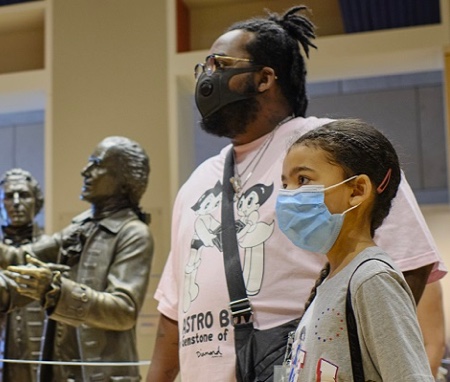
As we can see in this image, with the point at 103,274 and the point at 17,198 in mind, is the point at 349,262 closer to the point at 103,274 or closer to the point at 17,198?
the point at 103,274

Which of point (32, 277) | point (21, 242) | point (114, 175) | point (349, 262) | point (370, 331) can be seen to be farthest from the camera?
point (21, 242)

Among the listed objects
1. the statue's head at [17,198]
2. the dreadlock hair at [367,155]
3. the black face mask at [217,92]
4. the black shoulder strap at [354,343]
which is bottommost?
the black shoulder strap at [354,343]

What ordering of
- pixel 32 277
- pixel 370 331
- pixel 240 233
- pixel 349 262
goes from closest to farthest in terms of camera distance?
1. pixel 370 331
2. pixel 349 262
3. pixel 240 233
4. pixel 32 277

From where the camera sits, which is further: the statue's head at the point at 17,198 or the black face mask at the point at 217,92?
the statue's head at the point at 17,198

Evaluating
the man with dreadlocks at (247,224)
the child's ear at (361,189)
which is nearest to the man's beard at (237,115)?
the man with dreadlocks at (247,224)

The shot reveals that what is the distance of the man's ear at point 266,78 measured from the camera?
89.0 inches

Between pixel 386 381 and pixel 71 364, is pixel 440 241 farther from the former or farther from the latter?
pixel 386 381

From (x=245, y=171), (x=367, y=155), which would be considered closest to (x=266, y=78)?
(x=245, y=171)

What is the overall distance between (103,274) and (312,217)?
176 cm

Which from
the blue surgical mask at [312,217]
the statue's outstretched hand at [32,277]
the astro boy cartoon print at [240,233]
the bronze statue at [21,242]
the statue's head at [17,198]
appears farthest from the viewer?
the statue's head at [17,198]

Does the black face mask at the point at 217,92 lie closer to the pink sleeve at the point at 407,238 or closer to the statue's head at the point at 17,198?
the pink sleeve at the point at 407,238

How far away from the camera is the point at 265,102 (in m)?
2.25

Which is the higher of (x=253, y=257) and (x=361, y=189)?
(x=361, y=189)

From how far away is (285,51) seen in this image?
231 cm
